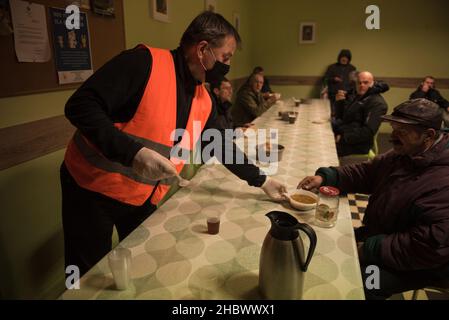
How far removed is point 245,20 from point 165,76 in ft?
→ 18.3

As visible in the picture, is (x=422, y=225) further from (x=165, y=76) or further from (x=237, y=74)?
(x=237, y=74)

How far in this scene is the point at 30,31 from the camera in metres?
1.54

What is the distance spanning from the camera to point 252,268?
1.00 m

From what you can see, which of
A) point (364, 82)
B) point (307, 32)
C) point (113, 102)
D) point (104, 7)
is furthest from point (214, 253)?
point (307, 32)

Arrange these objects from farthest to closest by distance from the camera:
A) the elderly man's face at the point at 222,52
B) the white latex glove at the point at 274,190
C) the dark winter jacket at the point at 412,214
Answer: the white latex glove at the point at 274,190, the elderly man's face at the point at 222,52, the dark winter jacket at the point at 412,214

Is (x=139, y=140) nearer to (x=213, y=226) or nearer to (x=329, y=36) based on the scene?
(x=213, y=226)

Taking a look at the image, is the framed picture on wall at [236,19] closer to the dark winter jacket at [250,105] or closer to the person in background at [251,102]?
the person in background at [251,102]

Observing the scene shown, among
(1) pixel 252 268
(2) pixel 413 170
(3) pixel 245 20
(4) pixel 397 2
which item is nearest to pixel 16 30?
(1) pixel 252 268

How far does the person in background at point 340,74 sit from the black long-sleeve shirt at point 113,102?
5376 millimetres

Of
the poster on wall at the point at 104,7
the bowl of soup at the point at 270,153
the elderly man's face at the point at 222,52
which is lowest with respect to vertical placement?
the bowl of soup at the point at 270,153

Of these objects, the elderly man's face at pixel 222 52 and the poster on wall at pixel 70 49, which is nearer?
the elderly man's face at pixel 222 52

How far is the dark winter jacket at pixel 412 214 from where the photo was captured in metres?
1.23

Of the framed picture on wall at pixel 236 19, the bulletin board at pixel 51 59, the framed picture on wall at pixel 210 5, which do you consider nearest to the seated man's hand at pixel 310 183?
the bulletin board at pixel 51 59
